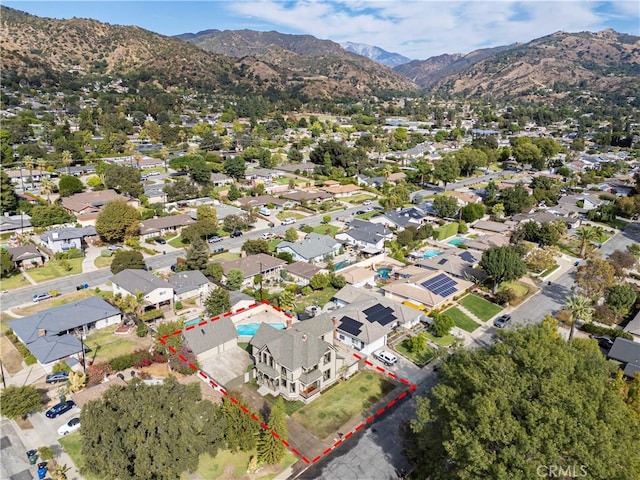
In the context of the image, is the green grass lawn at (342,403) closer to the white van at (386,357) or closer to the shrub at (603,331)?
the white van at (386,357)

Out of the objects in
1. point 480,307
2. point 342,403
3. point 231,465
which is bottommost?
point 480,307

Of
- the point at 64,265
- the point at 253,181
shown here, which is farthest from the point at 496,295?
the point at 253,181

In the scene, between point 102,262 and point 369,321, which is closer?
point 369,321

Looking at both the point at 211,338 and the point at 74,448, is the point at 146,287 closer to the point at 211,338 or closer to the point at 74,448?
the point at 211,338

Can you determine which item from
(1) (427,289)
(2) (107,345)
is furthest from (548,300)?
(2) (107,345)

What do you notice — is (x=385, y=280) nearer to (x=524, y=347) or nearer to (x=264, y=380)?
(x=264, y=380)

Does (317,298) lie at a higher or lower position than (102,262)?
lower
